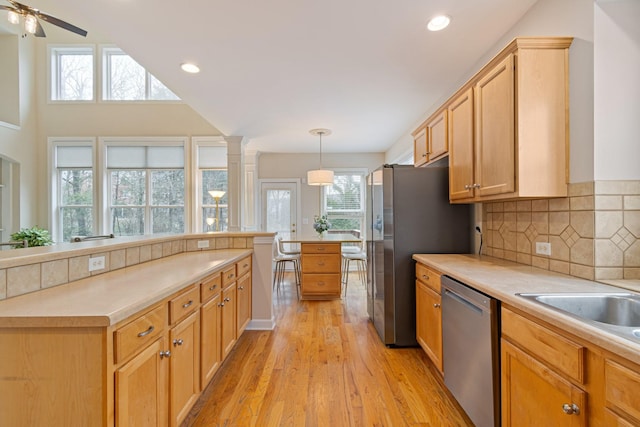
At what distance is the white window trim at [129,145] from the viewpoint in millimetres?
5730

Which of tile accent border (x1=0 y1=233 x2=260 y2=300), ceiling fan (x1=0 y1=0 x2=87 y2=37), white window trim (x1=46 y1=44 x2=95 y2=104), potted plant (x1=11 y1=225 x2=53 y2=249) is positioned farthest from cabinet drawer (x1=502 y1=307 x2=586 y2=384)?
white window trim (x1=46 y1=44 x2=95 y2=104)

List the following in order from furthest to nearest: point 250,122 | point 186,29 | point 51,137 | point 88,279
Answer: point 51,137 → point 250,122 → point 186,29 → point 88,279

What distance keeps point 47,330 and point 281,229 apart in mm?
5324

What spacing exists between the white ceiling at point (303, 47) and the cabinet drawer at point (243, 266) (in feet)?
5.74

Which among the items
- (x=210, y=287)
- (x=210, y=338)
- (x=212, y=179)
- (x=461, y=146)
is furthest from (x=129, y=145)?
(x=461, y=146)

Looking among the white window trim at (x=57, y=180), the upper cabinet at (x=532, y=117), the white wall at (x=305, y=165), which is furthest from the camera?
the white wall at (x=305, y=165)

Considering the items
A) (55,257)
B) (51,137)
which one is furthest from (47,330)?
(51,137)

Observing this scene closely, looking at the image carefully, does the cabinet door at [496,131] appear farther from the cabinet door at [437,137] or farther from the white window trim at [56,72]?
the white window trim at [56,72]

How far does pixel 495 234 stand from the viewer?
91.0 inches

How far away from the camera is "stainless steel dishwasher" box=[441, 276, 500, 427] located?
4.67 ft

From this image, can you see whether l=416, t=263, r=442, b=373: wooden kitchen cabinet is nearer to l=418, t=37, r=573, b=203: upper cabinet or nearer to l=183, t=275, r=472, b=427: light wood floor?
l=183, t=275, r=472, b=427: light wood floor

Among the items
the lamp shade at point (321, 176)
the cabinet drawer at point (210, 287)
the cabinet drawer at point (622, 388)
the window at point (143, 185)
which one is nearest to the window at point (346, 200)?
the lamp shade at point (321, 176)

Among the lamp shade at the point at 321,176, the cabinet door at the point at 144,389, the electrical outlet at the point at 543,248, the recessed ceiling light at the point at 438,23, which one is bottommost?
the cabinet door at the point at 144,389

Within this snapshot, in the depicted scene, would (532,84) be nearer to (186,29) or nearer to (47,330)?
(186,29)
